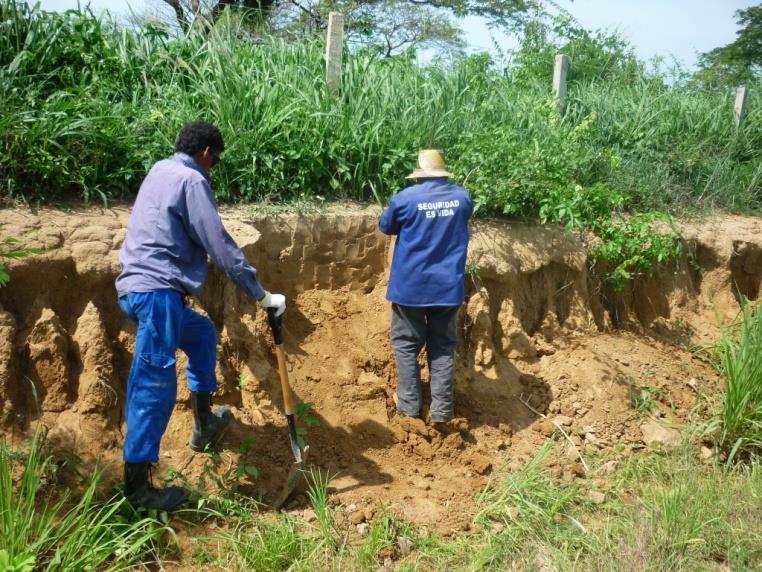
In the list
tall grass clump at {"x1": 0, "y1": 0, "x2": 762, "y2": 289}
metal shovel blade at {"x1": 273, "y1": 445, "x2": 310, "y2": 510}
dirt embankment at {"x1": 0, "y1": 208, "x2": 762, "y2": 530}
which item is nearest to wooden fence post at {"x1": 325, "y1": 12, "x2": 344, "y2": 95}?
tall grass clump at {"x1": 0, "y1": 0, "x2": 762, "y2": 289}

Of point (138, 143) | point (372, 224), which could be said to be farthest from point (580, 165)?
point (138, 143)

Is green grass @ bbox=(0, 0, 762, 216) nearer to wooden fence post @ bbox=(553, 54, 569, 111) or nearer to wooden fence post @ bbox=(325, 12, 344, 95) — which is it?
wooden fence post @ bbox=(325, 12, 344, 95)

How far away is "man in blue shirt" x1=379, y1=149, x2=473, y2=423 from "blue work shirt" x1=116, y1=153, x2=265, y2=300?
4.47 feet

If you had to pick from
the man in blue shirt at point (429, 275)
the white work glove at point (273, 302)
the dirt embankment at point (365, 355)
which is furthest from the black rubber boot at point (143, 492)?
the man in blue shirt at point (429, 275)

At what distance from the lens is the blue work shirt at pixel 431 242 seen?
16.2 ft

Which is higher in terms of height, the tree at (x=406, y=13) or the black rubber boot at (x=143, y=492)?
the tree at (x=406, y=13)

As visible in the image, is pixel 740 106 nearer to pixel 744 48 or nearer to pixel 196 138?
pixel 196 138

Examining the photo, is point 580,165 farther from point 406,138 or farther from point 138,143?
point 138,143

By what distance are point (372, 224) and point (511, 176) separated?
124 centimetres

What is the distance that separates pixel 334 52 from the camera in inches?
255

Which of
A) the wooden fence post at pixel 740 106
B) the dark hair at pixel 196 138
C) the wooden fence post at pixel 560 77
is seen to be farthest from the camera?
the wooden fence post at pixel 740 106

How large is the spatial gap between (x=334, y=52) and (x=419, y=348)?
2.87m

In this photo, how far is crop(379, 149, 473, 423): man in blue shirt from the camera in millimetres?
4938

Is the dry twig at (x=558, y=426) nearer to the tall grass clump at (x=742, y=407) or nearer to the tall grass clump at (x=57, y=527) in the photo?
the tall grass clump at (x=742, y=407)
